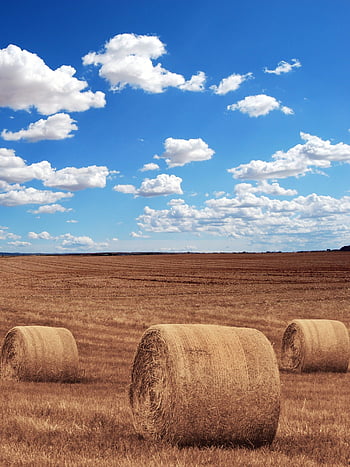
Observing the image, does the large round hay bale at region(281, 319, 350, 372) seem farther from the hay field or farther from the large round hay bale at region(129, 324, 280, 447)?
the large round hay bale at region(129, 324, 280, 447)

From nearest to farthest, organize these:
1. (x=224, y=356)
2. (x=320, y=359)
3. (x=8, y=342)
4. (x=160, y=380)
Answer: (x=224, y=356), (x=160, y=380), (x=8, y=342), (x=320, y=359)

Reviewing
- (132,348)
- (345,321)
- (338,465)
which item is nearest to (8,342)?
(132,348)

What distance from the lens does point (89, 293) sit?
1395 inches

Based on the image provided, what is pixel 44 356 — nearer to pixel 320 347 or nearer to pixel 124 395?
pixel 124 395

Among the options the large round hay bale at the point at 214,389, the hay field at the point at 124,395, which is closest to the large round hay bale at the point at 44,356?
the hay field at the point at 124,395

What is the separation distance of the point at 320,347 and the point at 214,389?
9538mm

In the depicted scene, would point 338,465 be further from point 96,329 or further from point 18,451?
point 96,329

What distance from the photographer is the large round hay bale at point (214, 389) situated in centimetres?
677

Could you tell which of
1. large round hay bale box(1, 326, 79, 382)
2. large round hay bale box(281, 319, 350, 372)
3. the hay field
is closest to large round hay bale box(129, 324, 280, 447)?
the hay field

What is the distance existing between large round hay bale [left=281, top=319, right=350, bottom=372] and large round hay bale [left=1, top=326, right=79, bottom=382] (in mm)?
6412

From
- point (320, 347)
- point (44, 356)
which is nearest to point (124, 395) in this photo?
point (44, 356)

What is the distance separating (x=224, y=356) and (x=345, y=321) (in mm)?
18220

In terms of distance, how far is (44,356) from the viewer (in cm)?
1295

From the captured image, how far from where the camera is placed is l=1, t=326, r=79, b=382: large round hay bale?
42.2 ft
